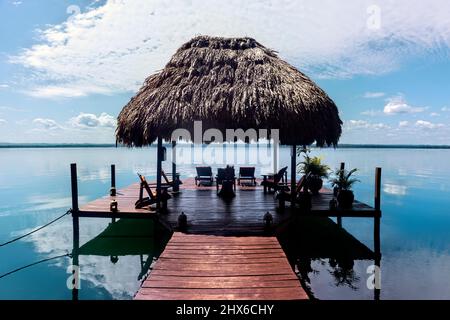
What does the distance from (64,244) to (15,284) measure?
11.0 feet

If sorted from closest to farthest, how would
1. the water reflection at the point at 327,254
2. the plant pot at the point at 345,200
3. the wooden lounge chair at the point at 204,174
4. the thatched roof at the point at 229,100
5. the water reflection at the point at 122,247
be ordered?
the water reflection at the point at 327,254
the thatched roof at the point at 229,100
the water reflection at the point at 122,247
the plant pot at the point at 345,200
the wooden lounge chair at the point at 204,174

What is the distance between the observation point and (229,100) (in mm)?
8594

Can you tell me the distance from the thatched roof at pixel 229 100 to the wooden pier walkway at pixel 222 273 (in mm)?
3121

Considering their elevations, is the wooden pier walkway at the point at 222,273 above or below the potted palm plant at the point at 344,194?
below

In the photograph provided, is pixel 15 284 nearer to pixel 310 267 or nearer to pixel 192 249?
pixel 192 249

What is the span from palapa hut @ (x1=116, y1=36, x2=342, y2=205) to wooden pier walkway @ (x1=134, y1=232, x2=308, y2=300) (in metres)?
3.10

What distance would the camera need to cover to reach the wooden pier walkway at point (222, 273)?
452 cm

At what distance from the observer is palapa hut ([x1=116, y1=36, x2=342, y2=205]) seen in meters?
8.35

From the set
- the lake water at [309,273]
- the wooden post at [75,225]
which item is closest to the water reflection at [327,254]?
the lake water at [309,273]

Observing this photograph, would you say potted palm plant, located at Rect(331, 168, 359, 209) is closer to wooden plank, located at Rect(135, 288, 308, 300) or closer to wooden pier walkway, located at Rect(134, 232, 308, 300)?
wooden pier walkway, located at Rect(134, 232, 308, 300)

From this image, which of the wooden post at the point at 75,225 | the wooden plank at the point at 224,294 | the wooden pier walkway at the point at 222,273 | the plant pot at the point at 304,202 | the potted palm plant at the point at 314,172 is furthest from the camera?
the potted palm plant at the point at 314,172

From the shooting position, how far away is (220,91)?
875 centimetres

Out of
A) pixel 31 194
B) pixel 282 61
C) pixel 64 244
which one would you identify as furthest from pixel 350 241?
pixel 31 194

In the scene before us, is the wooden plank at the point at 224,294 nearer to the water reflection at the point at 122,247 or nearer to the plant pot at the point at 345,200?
the water reflection at the point at 122,247
